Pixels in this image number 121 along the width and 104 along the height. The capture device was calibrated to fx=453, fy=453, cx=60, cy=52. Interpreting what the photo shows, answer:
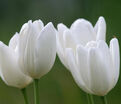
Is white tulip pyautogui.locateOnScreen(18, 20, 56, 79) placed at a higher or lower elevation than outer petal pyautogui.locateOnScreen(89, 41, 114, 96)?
higher

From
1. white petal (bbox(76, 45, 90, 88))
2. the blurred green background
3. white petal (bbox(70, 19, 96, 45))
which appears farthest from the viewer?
the blurred green background

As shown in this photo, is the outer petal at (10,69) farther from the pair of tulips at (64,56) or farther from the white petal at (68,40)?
the white petal at (68,40)

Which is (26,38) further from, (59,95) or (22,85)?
(59,95)

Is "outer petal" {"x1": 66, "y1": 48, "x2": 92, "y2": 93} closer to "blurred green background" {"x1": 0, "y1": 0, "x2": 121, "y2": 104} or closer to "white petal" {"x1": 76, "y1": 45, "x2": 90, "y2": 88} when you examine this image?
"white petal" {"x1": 76, "y1": 45, "x2": 90, "y2": 88}

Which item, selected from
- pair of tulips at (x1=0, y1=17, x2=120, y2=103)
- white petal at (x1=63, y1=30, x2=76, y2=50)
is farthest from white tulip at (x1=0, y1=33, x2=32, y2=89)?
white petal at (x1=63, y1=30, x2=76, y2=50)

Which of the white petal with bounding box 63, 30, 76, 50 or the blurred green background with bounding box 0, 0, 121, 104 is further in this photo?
the blurred green background with bounding box 0, 0, 121, 104

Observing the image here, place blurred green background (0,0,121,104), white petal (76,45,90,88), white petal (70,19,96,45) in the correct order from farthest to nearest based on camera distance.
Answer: blurred green background (0,0,121,104) → white petal (70,19,96,45) → white petal (76,45,90,88)

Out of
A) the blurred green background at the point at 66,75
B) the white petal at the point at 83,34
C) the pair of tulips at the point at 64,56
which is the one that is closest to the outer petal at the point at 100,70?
the pair of tulips at the point at 64,56
